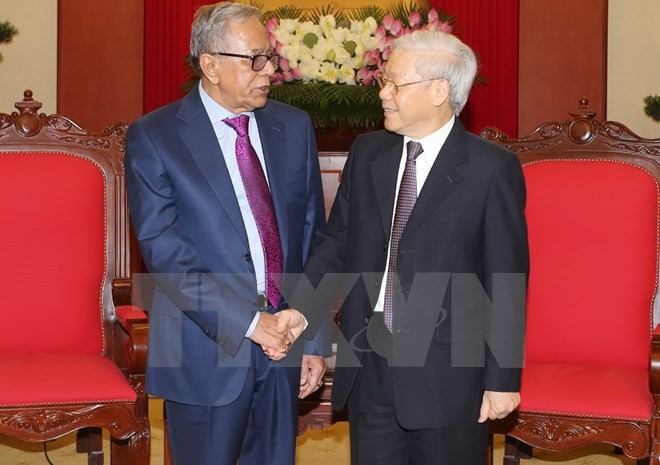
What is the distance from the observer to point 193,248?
2551 millimetres

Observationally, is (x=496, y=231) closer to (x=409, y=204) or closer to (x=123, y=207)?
(x=409, y=204)

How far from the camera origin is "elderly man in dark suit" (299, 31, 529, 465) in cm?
243

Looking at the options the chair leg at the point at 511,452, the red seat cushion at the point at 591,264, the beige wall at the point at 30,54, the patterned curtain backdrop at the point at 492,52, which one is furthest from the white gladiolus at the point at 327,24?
the beige wall at the point at 30,54

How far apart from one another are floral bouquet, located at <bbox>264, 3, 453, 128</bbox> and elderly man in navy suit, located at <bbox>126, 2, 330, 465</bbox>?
3.30 ft

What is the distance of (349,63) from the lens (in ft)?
12.3

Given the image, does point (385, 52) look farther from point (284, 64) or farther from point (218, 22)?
point (218, 22)

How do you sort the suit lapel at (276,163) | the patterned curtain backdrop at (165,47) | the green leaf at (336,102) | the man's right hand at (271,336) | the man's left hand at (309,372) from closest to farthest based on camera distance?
1. the man's right hand at (271,336)
2. the suit lapel at (276,163)
3. the man's left hand at (309,372)
4. the green leaf at (336,102)
5. the patterned curtain backdrop at (165,47)

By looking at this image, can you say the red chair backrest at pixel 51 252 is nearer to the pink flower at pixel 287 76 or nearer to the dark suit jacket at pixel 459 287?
the pink flower at pixel 287 76

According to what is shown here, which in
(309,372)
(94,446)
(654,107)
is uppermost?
(654,107)

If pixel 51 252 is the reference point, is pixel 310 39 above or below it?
above

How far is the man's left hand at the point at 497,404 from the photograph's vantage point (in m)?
2.43

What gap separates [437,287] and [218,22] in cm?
84

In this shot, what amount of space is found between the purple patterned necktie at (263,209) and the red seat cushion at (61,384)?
0.76 meters

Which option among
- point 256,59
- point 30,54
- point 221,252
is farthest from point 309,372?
point 30,54
